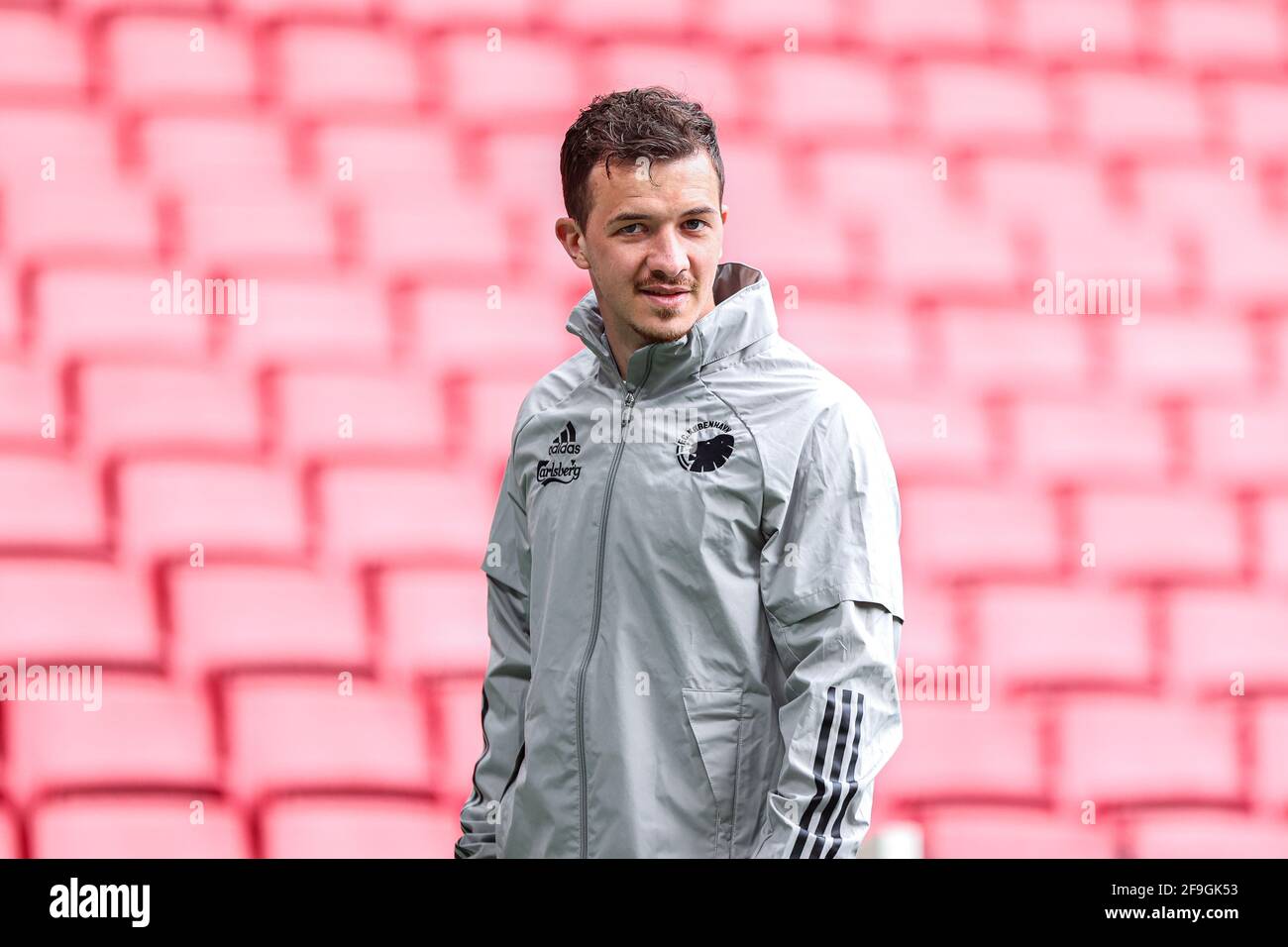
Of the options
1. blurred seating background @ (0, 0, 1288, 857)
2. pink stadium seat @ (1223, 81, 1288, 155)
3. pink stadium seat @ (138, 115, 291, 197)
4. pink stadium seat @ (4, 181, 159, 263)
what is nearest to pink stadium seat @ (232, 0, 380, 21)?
blurred seating background @ (0, 0, 1288, 857)

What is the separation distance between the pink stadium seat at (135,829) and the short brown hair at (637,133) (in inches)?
16.7

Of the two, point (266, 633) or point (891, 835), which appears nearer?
point (891, 835)

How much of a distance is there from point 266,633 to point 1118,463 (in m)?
0.60

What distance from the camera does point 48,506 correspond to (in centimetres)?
87

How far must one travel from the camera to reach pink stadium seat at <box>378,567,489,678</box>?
2.82 ft

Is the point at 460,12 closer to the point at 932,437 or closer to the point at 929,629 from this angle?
the point at 932,437

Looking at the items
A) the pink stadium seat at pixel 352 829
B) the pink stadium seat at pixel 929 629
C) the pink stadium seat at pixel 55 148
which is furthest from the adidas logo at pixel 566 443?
the pink stadium seat at pixel 55 148

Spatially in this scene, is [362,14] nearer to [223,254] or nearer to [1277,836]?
[223,254]

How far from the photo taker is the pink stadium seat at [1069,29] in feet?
4.39

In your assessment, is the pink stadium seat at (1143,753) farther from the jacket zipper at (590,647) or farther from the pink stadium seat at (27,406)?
the pink stadium seat at (27,406)

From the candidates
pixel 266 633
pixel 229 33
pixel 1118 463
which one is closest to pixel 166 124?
pixel 229 33

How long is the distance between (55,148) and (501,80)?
338mm

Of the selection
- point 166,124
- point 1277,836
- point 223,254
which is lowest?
point 1277,836
